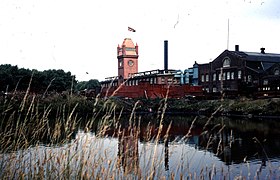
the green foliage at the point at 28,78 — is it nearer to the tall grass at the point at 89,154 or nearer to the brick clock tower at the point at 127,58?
the brick clock tower at the point at 127,58

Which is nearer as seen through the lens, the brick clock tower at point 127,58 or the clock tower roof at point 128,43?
the brick clock tower at point 127,58

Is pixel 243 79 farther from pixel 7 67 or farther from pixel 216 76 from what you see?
pixel 7 67

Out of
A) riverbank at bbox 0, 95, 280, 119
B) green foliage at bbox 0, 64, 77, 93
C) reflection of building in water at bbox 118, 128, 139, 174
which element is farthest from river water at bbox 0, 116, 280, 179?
green foliage at bbox 0, 64, 77, 93

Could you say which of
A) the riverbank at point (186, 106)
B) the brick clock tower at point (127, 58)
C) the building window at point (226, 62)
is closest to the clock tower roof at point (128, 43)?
the brick clock tower at point (127, 58)

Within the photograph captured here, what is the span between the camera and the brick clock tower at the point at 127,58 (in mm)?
82562

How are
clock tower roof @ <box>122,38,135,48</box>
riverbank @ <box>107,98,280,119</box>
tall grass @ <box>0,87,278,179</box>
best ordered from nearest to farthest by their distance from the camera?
1. tall grass @ <box>0,87,278,179</box>
2. riverbank @ <box>107,98,280,119</box>
3. clock tower roof @ <box>122,38,135,48</box>

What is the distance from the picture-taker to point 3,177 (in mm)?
3795

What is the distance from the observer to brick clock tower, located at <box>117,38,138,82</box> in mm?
82562

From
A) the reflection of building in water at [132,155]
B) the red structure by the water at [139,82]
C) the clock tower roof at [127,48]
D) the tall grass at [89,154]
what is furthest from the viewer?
the clock tower roof at [127,48]

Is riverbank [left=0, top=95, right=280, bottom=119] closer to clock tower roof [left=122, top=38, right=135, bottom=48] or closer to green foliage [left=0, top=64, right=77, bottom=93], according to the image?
green foliage [left=0, top=64, right=77, bottom=93]

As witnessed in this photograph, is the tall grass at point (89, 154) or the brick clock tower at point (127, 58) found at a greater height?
the brick clock tower at point (127, 58)

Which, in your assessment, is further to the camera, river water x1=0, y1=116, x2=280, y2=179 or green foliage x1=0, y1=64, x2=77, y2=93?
green foliage x1=0, y1=64, x2=77, y2=93

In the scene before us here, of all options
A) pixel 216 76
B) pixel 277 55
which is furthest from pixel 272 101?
pixel 277 55

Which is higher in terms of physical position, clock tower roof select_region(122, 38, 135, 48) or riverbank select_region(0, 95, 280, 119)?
clock tower roof select_region(122, 38, 135, 48)
